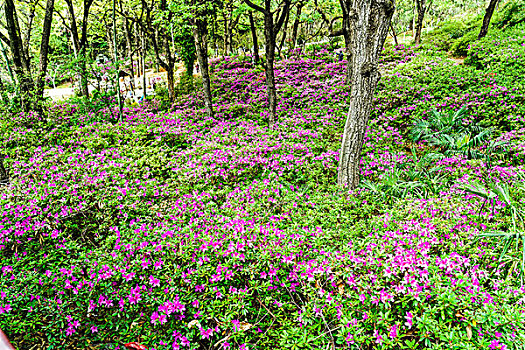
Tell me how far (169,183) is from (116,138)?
3.06m

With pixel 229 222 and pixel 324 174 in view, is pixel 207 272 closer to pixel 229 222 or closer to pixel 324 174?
pixel 229 222

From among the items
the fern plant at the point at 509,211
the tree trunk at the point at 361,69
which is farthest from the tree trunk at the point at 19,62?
the fern plant at the point at 509,211

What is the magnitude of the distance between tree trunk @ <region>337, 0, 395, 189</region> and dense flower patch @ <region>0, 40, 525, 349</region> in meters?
0.64

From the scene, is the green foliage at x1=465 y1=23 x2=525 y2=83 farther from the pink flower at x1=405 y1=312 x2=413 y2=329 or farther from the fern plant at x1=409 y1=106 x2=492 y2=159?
the pink flower at x1=405 y1=312 x2=413 y2=329

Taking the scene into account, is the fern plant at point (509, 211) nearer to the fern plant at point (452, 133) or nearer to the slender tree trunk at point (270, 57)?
the fern plant at point (452, 133)

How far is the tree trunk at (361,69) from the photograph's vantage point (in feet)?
14.0

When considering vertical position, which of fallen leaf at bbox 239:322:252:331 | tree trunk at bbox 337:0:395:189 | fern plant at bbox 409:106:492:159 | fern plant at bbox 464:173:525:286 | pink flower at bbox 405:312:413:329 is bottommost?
fallen leaf at bbox 239:322:252:331

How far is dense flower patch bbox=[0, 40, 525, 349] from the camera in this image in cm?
286

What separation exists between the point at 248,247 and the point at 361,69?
3.47m

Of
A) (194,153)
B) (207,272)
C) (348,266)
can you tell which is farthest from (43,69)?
(348,266)

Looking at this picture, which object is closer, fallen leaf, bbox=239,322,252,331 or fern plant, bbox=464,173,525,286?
fallen leaf, bbox=239,322,252,331

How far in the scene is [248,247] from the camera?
3.81 meters

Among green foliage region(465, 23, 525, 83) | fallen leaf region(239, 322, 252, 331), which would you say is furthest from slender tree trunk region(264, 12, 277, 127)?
green foliage region(465, 23, 525, 83)

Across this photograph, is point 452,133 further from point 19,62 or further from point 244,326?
point 19,62
